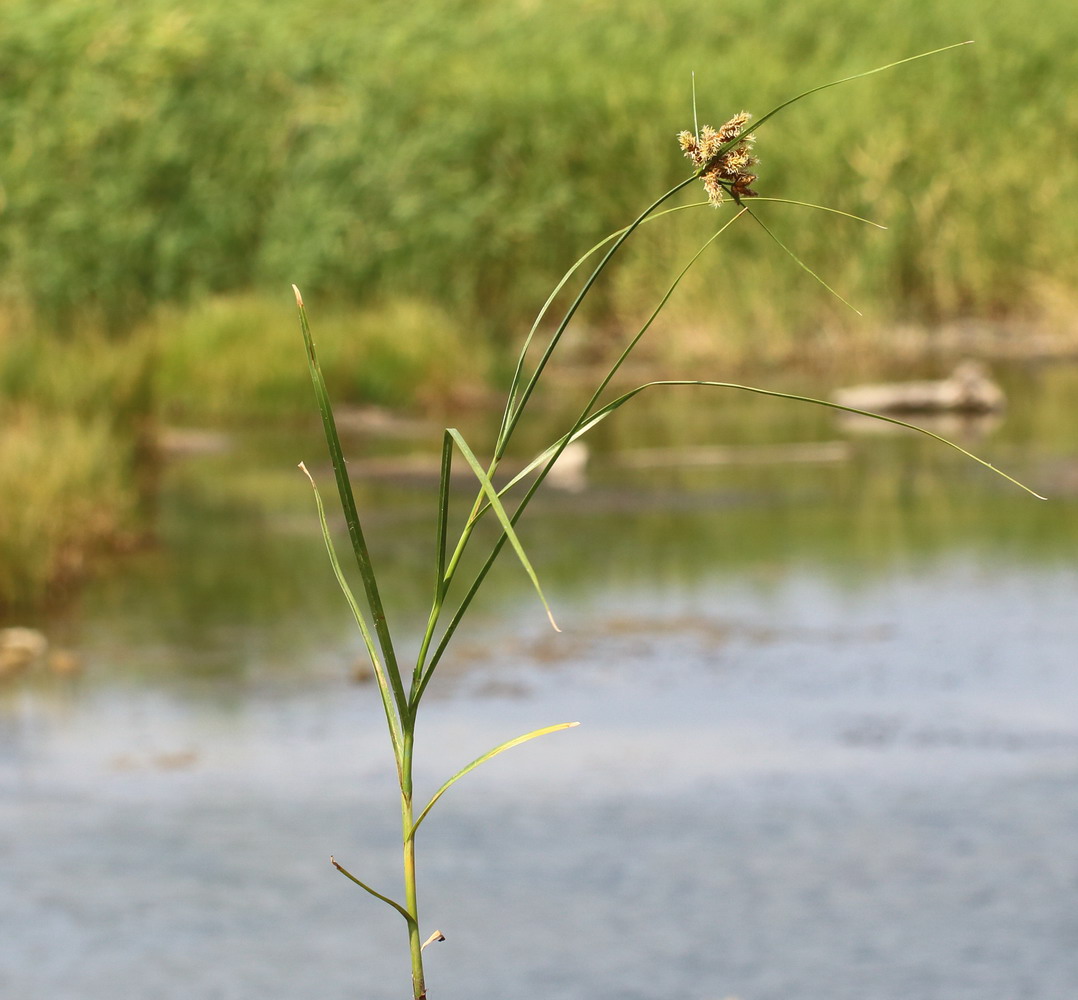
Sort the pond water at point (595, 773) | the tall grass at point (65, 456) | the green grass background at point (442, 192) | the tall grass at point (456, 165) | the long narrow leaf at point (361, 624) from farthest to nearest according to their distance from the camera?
the tall grass at point (456, 165), the green grass background at point (442, 192), the tall grass at point (65, 456), the pond water at point (595, 773), the long narrow leaf at point (361, 624)

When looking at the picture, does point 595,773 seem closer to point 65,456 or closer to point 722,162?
point 722,162

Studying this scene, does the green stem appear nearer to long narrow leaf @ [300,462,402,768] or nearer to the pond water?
long narrow leaf @ [300,462,402,768]

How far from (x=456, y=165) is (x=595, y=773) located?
12339 millimetres

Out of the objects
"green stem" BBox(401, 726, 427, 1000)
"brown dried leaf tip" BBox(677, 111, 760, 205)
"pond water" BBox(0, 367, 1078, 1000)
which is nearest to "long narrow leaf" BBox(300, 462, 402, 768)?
"green stem" BBox(401, 726, 427, 1000)

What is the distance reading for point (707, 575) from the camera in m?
8.79

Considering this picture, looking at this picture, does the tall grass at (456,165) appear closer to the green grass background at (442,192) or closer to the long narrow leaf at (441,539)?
the green grass background at (442,192)

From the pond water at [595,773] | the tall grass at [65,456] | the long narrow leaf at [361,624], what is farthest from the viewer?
the tall grass at [65,456]

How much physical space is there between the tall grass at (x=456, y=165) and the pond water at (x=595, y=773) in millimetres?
6430

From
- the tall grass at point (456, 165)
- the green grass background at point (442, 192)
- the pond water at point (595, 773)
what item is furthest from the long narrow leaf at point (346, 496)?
the tall grass at point (456, 165)

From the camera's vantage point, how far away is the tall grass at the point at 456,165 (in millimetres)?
16000

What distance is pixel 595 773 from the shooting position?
592 centimetres

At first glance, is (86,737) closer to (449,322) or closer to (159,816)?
(159,816)

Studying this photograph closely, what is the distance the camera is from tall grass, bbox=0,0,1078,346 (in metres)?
16.0

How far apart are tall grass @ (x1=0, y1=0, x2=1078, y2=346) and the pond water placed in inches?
253
